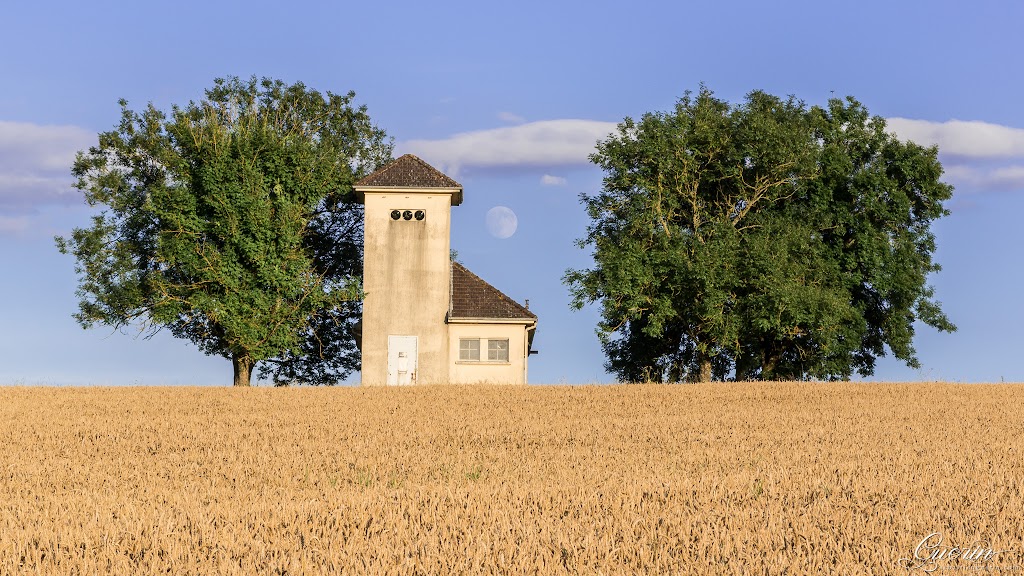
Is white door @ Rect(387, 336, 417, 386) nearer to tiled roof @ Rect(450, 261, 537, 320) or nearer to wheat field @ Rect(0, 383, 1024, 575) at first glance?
tiled roof @ Rect(450, 261, 537, 320)

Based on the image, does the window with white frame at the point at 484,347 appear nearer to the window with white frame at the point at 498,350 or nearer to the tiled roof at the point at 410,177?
the window with white frame at the point at 498,350

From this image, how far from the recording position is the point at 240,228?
3766 cm

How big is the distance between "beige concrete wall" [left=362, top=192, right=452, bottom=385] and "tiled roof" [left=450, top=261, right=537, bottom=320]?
3.69ft

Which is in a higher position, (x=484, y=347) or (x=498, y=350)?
(x=484, y=347)

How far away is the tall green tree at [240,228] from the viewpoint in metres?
37.5

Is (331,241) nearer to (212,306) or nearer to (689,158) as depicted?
(212,306)

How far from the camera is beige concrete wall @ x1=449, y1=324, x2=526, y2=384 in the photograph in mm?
38438

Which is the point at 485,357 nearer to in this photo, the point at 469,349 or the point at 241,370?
the point at 469,349

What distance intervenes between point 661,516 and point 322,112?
128 ft

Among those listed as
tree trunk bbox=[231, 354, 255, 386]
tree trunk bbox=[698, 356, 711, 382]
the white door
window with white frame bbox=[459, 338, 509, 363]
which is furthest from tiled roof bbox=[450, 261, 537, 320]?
tree trunk bbox=[231, 354, 255, 386]

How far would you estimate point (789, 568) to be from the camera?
793 cm

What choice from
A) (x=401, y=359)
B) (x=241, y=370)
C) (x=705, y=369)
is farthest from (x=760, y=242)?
(x=241, y=370)

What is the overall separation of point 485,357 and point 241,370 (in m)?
10.1

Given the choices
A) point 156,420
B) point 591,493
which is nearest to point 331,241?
point 156,420
